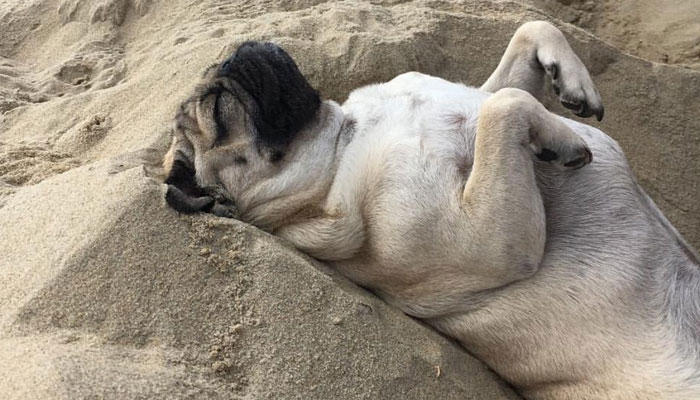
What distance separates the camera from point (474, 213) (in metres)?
3.02

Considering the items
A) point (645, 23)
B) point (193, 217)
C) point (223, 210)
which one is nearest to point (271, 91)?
point (223, 210)

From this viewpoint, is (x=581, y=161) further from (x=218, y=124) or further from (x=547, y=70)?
(x=218, y=124)

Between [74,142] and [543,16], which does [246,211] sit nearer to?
[74,142]

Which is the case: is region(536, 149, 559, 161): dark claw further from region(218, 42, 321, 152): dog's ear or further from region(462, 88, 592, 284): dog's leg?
region(218, 42, 321, 152): dog's ear

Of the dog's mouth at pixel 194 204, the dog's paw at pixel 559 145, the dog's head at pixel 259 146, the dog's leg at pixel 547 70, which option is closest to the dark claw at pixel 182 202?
the dog's mouth at pixel 194 204

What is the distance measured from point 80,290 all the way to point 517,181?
178cm

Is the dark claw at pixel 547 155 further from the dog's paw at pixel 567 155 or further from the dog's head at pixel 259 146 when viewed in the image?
the dog's head at pixel 259 146

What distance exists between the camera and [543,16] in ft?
17.2

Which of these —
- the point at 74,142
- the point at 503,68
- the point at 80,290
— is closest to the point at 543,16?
the point at 503,68

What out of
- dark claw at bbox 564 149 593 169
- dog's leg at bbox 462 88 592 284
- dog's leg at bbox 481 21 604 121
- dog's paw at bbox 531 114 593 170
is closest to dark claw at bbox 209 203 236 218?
dog's leg at bbox 462 88 592 284

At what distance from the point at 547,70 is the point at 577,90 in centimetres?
24

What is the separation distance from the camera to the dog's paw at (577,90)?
3.70 m

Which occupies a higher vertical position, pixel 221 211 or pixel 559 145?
pixel 559 145

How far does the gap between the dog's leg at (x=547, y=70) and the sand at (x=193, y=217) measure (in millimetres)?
636
